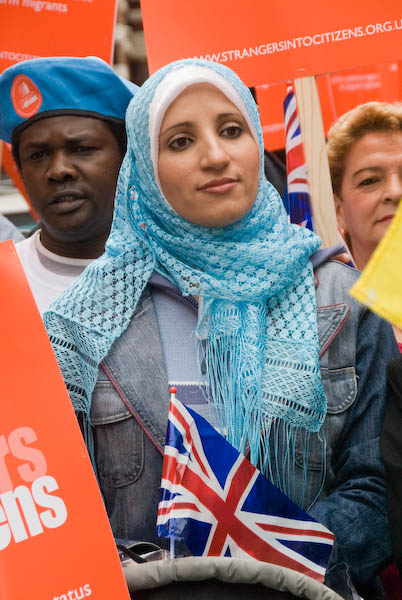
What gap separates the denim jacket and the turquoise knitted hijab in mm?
50

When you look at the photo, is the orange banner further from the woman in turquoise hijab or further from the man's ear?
the woman in turquoise hijab

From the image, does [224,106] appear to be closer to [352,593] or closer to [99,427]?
[99,427]

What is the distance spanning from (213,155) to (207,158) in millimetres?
17

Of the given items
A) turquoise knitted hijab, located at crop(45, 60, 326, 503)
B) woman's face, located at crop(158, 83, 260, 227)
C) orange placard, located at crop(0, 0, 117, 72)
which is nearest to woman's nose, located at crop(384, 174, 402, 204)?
turquoise knitted hijab, located at crop(45, 60, 326, 503)

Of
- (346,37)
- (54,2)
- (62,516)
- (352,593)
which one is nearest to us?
(62,516)

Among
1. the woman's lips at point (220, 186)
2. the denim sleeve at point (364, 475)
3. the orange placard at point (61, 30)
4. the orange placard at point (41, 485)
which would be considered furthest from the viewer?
the orange placard at point (61, 30)

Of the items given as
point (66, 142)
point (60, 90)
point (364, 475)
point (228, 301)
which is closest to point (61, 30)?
point (60, 90)

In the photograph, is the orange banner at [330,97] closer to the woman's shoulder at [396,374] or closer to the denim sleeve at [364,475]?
the denim sleeve at [364,475]

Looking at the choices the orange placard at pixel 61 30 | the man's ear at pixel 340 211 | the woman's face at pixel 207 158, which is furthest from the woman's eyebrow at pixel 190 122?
the orange placard at pixel 61 30

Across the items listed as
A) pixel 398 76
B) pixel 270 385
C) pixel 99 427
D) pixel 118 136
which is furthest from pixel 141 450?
pixel 398 76

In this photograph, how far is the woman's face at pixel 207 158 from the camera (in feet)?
5.57

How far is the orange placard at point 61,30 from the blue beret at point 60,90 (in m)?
0.46

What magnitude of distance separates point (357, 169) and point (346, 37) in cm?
45

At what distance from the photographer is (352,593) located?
1342 millimetres
